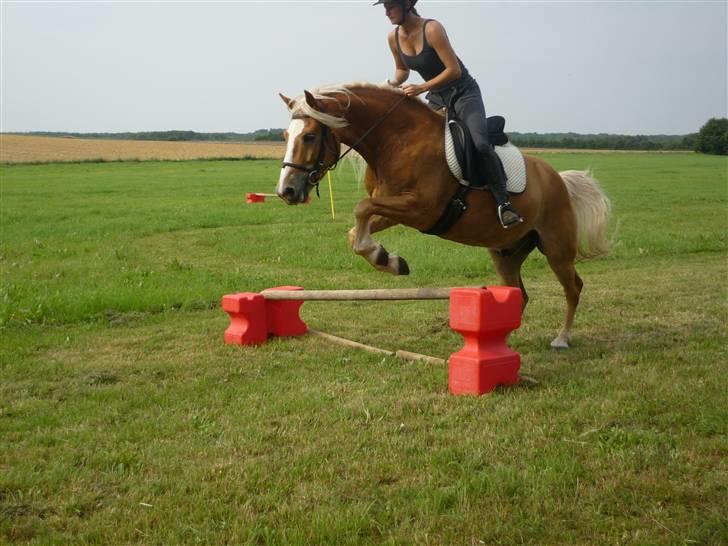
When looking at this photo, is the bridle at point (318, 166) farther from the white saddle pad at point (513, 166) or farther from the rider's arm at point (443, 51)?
the white saddle pad at point (513, 166)

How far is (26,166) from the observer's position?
55500 millimetres

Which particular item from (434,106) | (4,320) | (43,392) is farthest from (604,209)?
(4,320)

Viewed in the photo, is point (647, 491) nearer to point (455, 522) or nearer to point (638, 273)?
point (455, 522)

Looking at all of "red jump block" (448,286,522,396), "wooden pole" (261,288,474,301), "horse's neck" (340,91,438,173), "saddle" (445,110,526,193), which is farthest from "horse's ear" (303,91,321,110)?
"red jump block" (448,286,522,396)

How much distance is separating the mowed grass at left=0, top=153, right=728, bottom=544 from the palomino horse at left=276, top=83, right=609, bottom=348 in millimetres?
1327

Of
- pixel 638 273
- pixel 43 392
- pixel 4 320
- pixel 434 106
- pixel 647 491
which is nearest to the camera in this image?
pixel 647 491

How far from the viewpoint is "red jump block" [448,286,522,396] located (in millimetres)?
5871

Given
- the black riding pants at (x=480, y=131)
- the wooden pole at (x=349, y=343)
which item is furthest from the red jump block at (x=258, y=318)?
the black riding pants at (x=480, y=131)

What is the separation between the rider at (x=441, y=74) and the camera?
646 centimetres

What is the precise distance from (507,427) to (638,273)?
8705 millimetres

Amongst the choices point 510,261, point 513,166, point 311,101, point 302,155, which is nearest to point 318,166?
point 302,155

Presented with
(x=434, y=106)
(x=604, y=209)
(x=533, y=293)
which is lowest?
(x=533, y=293)

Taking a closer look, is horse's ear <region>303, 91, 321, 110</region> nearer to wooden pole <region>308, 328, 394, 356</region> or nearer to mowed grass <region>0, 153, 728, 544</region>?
mowed grass <region>0, 153, 728, 544</region>

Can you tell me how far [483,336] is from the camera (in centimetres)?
596
